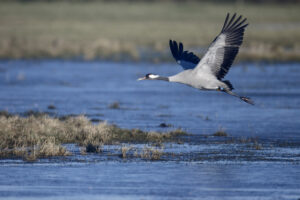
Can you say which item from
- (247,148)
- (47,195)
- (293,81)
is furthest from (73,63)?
(47,195)

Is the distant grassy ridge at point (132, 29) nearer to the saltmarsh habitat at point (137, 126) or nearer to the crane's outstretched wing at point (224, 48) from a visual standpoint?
the saltmarsh habitat at point (137, 126)

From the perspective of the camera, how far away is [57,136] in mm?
14180

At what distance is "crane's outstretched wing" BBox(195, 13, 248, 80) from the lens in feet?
40.3

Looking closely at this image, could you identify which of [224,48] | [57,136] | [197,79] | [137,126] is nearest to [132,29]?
[137,126]

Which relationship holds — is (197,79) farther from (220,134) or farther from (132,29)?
(132,29)

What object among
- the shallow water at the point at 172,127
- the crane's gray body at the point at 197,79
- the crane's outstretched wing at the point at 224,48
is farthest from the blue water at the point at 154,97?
the crane's outstretched wing at the point at 224,48

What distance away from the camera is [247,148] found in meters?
13.2

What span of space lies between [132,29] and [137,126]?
42395 mm

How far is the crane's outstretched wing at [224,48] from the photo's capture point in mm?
12297

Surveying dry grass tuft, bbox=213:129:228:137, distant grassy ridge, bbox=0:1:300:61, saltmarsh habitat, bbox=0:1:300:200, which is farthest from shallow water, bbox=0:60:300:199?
distant grassy ridge, bbox=0:1:300:61

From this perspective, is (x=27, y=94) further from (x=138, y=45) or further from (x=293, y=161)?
(x=138, y=45)

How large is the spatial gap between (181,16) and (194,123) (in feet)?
199

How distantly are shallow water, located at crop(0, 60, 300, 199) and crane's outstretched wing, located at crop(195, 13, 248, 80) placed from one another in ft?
5.31

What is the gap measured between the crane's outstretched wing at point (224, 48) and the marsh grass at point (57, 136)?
222 centimetres
